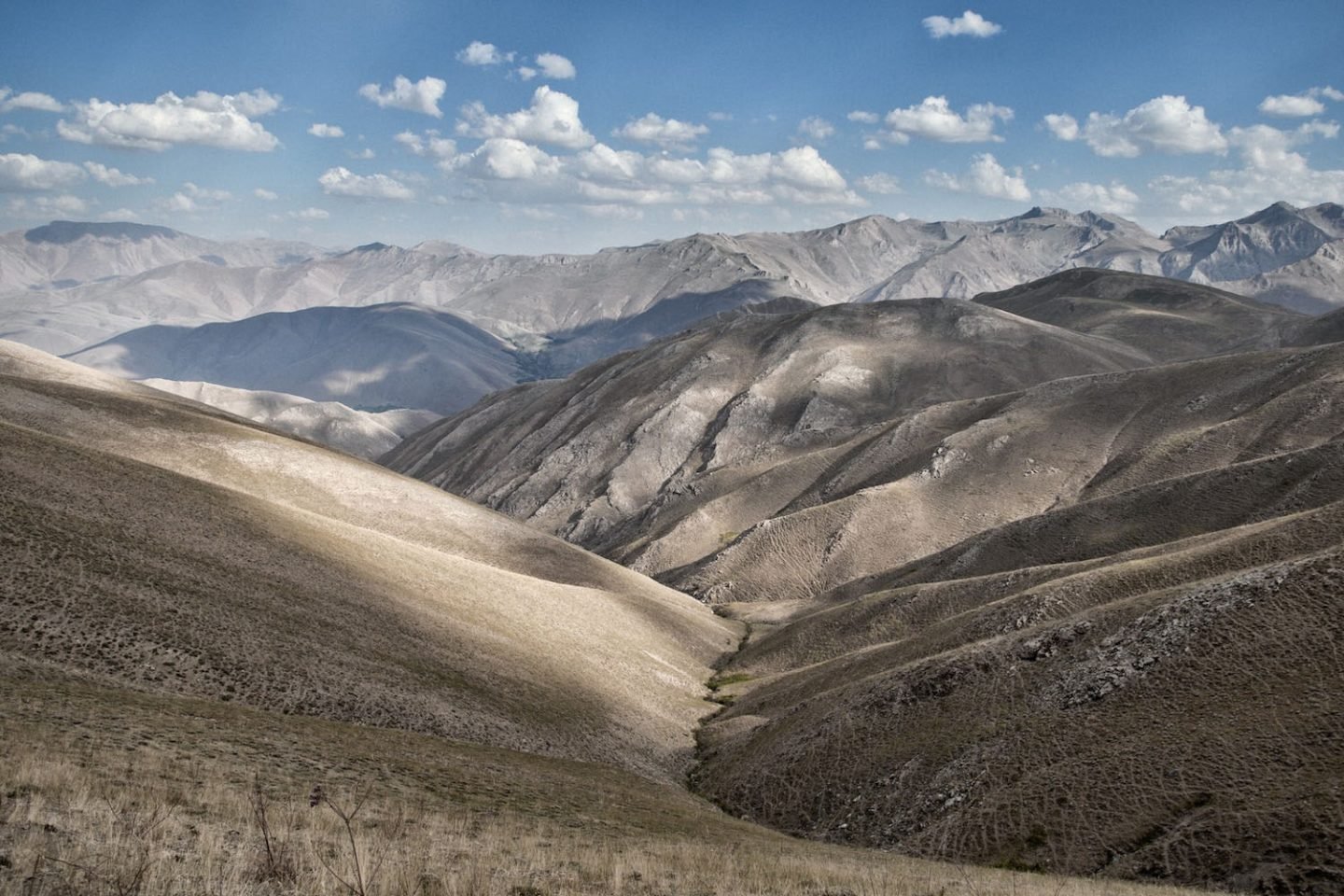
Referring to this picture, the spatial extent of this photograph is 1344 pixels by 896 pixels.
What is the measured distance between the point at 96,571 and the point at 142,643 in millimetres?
5944

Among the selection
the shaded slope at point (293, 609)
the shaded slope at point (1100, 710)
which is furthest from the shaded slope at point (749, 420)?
the shaded slope at point (1100, 710)

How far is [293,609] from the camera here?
43.2m

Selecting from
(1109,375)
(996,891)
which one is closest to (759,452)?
(1109,375)

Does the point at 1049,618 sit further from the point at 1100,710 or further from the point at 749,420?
the point at 749,420

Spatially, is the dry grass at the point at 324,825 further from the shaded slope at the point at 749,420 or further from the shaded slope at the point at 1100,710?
the shaded slope at the point at 749,420

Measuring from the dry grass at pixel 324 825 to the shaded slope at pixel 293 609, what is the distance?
4814 mm

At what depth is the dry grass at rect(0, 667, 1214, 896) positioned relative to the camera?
12125 mm

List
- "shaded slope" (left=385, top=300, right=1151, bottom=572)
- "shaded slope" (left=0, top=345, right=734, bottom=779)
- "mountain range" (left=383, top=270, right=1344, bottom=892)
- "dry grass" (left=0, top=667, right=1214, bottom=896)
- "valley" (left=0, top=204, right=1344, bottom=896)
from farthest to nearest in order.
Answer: "shaded slope" (left=385, top=300, right=1151, bottom=572) < "shaded slope" (left=0, top=345, right=734, bottom=779) < "mountain range" (left=383, top=270, right=1344, bottom=892) < "valley" (left=0, top=204, right=1344, bottom=896) < "dry grass" (left=0, top=667, right=1214, bottom=896)

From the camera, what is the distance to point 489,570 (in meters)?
66.7

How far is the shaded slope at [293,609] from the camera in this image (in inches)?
1357

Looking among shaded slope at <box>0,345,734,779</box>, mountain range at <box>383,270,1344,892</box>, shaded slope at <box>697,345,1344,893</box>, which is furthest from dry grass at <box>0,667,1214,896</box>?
mountain range at <box>383,270,1344,892</box>

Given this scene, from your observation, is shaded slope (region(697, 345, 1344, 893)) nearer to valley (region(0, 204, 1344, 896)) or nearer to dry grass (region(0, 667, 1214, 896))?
valley (region(0, 204, 1344, 896))

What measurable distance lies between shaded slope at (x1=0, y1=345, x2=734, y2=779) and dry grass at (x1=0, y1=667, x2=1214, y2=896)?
190 inches

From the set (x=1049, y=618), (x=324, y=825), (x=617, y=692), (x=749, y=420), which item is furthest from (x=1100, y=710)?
(x=749, y=420)
